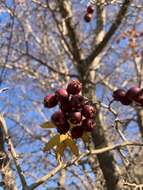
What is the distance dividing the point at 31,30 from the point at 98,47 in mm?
5490

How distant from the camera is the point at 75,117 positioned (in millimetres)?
1861

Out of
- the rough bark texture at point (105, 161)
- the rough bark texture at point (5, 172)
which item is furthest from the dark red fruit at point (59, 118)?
the rough bark texture at point (105, 161)

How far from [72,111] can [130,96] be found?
273 mm

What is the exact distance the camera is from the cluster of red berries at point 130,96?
1992 mm

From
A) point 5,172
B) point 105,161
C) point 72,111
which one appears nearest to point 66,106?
point 72,111

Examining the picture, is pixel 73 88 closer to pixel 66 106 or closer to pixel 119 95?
pixel 66 106

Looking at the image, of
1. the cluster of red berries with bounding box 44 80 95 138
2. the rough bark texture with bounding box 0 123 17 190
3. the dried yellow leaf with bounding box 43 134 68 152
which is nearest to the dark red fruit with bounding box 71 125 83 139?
the cluster of red berries with bounding box 44 80 95 138

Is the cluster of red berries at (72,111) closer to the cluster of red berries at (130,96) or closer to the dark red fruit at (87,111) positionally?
the dark red fruit at (87,111)

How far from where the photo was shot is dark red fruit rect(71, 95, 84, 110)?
6.15 ft

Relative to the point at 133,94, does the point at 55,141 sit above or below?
below

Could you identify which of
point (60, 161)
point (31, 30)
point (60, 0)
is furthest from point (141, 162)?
point (31, 30)

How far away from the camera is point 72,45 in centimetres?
599

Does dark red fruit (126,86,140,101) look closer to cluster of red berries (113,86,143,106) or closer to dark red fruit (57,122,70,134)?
cluster of red berries (113,86,143,106)

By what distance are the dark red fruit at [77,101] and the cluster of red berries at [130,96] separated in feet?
0.74
